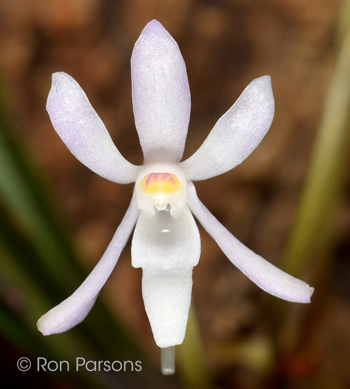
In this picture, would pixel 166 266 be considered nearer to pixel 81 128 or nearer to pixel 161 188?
pixel 161 188

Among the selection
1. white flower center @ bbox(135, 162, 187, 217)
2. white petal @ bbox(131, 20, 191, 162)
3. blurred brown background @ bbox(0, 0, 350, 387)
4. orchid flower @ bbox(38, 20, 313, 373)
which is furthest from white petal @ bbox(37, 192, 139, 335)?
blurred brown background @ bbox(0, 0, 350, 387)

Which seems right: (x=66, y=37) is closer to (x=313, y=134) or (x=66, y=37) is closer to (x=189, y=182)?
(x=313, y=134)

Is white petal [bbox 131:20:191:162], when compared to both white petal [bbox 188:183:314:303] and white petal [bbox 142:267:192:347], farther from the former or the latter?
white petal [bbox 142:267:192:347]

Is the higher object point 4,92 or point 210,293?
point 4,92

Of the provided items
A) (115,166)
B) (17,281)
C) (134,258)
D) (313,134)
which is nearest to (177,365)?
(17,281)

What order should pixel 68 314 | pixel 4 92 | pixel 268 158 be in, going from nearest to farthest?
pixel 68 314 < pixel 4 92 < pixel 268 158

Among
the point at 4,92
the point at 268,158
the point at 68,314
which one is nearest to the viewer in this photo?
the point at 68,314
